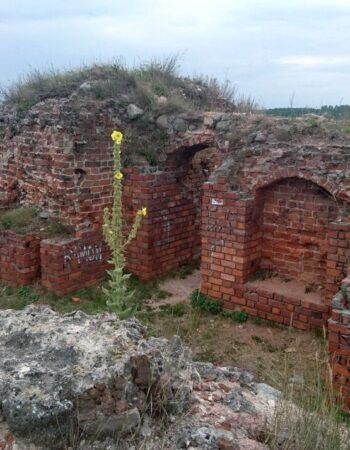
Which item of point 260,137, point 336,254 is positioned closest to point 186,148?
point 260,137

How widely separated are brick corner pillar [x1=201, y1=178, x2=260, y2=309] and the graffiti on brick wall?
1626mm

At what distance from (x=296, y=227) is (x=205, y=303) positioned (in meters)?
Answer: 1.43

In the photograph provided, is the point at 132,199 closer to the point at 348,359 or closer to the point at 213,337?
the point at 213,337

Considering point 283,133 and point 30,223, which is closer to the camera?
point 283,133

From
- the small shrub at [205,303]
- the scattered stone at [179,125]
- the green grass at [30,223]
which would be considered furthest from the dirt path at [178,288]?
the scattered stone at [179,125]

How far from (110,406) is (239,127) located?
446 centimetres

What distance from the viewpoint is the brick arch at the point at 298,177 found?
5184 millimetres

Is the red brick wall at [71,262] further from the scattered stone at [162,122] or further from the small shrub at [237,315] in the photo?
the small shrub at [237,315]

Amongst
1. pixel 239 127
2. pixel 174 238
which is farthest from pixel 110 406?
pixel 174 238

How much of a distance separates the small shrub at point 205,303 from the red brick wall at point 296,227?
74 cm

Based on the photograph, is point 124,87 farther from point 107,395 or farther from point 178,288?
point 107,395

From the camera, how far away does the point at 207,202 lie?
5.97 meters

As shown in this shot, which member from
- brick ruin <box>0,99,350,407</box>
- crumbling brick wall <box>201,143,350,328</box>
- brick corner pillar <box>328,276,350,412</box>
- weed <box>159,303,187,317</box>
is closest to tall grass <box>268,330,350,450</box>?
Answer: brick corner pillar <box>328,276,350,412</box>

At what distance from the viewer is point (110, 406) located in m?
2.46
